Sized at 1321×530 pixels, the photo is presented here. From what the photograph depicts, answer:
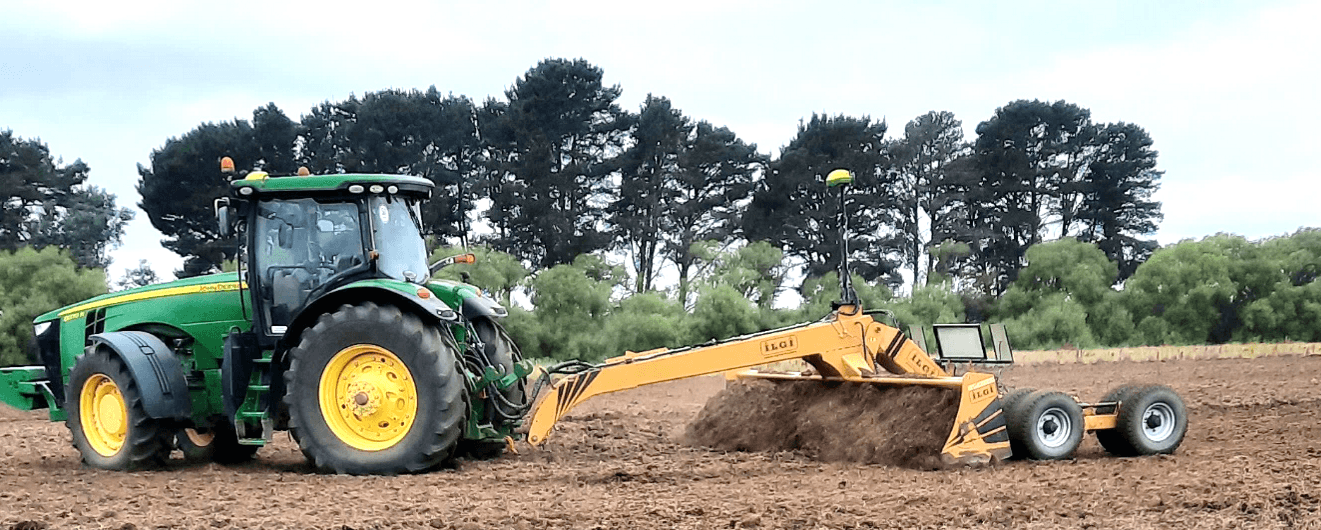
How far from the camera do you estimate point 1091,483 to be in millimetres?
7418

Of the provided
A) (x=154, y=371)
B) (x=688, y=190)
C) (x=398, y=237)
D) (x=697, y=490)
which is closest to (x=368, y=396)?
(x=398, y=237)

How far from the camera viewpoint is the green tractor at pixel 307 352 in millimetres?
8266

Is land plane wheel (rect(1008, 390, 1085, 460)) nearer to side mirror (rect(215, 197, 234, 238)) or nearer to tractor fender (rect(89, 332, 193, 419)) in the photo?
side mirror (rect(215, 197, 234, 238))

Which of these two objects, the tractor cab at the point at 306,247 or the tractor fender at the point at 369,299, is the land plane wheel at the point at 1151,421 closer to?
the tractor fender at the point at 369,299

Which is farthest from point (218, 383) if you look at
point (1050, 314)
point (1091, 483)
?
point (1050, 314)

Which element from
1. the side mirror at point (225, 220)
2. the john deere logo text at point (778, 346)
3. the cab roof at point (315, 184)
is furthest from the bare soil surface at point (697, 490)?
the cab roof at point (315, 184)

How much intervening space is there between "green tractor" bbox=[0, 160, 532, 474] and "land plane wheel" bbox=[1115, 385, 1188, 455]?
13.8 ft

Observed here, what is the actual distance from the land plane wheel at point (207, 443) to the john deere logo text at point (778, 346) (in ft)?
12.5

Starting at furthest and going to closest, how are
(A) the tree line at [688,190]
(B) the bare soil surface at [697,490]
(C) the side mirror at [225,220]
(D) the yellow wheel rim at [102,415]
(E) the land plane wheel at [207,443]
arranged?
1. (A) the tree line at [688,190]
2. (E) the land plane wheel at [207,443]
3. (D) the yellow wheel rim at [102,415]
4. (C) the side mirror at [225,220]
5. (B) the bare soil surface at [697,490]

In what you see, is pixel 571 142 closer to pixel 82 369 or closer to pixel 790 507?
pixel 82 369

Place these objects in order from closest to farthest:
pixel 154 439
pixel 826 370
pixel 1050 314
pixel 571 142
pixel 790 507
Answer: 1. pixel 790 507
2. pixel 154 439
3. pixel 826 370
4. pixel 1050 314
5. pixel 571 142

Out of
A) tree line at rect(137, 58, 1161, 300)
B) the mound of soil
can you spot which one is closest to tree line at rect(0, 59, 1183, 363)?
tree line at rect(137, 58, 1161, 300)

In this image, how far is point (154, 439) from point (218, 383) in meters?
0.56

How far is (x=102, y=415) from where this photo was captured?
30.4ft
